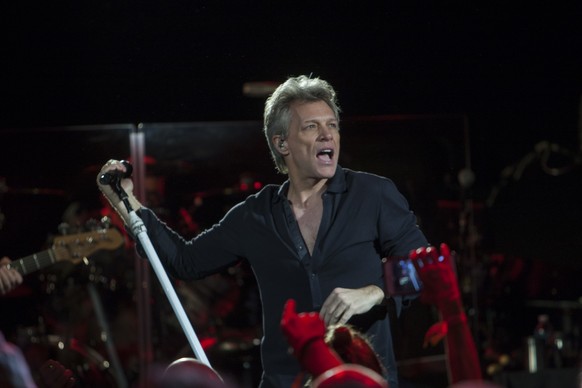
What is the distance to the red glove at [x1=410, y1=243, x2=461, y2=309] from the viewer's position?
1834 millimetres

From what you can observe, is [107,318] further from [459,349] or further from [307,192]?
[459,349]

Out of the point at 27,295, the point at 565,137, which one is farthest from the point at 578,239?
the point at 27,295

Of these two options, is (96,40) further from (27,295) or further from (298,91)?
(298,91)

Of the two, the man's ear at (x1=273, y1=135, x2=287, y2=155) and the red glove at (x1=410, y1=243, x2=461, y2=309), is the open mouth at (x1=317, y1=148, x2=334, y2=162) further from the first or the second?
the red glove at (x1=410, y1=243, x2=461, y2=309)

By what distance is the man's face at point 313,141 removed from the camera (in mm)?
3025

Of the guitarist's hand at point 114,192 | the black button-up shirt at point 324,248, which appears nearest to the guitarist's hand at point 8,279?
the guitarist's hand at point 114,192

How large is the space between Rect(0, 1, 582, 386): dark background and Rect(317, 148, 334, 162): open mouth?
1664mm

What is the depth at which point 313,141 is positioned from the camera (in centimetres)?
306

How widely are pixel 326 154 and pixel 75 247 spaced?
1673 millimetres

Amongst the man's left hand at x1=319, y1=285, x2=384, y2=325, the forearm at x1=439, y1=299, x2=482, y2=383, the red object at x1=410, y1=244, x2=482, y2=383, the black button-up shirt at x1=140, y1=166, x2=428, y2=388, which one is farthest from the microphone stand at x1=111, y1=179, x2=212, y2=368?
the forearm at x1=439, y1=299, x2=482, y2=383

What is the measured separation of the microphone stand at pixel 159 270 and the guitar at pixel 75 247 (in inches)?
42.6

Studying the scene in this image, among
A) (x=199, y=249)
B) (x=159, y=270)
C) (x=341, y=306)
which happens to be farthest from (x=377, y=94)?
(x=341, y=306)

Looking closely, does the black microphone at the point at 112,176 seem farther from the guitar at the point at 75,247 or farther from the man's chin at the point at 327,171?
the guitar at the point at 75,247

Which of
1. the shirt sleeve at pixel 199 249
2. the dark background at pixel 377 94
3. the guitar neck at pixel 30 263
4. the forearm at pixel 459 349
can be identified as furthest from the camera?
the dark background at pixel 377 94
